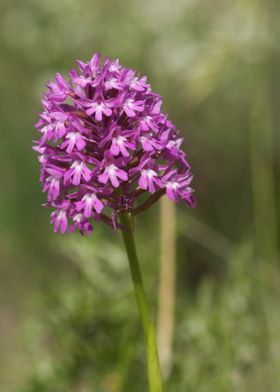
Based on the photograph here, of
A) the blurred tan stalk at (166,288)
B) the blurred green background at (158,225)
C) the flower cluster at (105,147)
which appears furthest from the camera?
the blurred green background at (158,225)

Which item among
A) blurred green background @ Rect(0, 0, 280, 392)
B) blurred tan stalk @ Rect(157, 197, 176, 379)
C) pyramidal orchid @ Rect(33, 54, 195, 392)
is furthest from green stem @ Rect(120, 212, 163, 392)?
blurred tan stalk @ Rect(157, 197, 176, 379)

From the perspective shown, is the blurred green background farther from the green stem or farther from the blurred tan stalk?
the green stem

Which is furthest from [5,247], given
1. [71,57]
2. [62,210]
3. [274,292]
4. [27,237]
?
[62,210]

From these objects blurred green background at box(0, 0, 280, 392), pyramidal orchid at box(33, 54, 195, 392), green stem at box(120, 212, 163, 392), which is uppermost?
pyramidal orchid at box(33, 54, 195, 392)

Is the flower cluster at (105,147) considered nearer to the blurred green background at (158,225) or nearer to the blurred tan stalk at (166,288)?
the blurred green background at (158,225)

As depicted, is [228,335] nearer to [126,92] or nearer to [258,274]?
[258,274]

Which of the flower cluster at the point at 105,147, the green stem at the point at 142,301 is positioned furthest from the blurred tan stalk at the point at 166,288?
the flower cluster at the point at 105,147

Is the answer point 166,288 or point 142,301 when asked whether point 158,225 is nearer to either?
point 166,288

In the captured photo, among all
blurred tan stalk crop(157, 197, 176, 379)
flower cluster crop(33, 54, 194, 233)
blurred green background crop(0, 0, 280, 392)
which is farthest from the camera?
blurred green background crop(0, 0, 280, 392)
